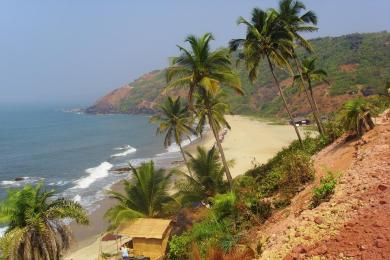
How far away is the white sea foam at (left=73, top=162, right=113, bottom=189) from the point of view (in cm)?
5350

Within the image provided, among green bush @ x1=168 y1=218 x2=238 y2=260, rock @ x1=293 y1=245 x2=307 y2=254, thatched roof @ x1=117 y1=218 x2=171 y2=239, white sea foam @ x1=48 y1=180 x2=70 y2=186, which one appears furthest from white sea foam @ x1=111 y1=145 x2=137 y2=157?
rock @ x1=293 y1=245 x2=307 y2=254

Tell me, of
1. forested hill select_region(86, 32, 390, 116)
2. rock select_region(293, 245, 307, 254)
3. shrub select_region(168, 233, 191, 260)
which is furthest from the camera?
forested hill select_region(86, 32, 390, 116)

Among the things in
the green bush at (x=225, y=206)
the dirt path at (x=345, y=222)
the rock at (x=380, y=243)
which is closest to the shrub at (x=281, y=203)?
the dirt path at (x=345, y=222)

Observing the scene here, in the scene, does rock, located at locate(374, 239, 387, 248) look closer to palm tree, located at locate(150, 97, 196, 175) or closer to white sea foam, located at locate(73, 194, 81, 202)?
palm tree, located at locate(150, 97, 196, 175)

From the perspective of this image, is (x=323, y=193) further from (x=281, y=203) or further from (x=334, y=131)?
(x=334, y=131)

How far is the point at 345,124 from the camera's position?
17.8m

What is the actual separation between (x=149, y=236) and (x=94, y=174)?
39.8 meters

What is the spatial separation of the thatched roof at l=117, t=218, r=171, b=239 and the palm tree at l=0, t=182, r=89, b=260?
500 centimetres

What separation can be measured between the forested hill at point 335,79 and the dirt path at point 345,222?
252 feet

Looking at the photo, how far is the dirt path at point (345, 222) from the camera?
842 cm

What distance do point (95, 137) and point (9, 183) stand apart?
44.7m

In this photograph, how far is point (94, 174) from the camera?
58.9 metres

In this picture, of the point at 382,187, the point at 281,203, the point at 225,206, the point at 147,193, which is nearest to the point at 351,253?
the point at 382,187

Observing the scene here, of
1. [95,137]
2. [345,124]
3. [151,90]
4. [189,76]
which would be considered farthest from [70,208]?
[151,90]
